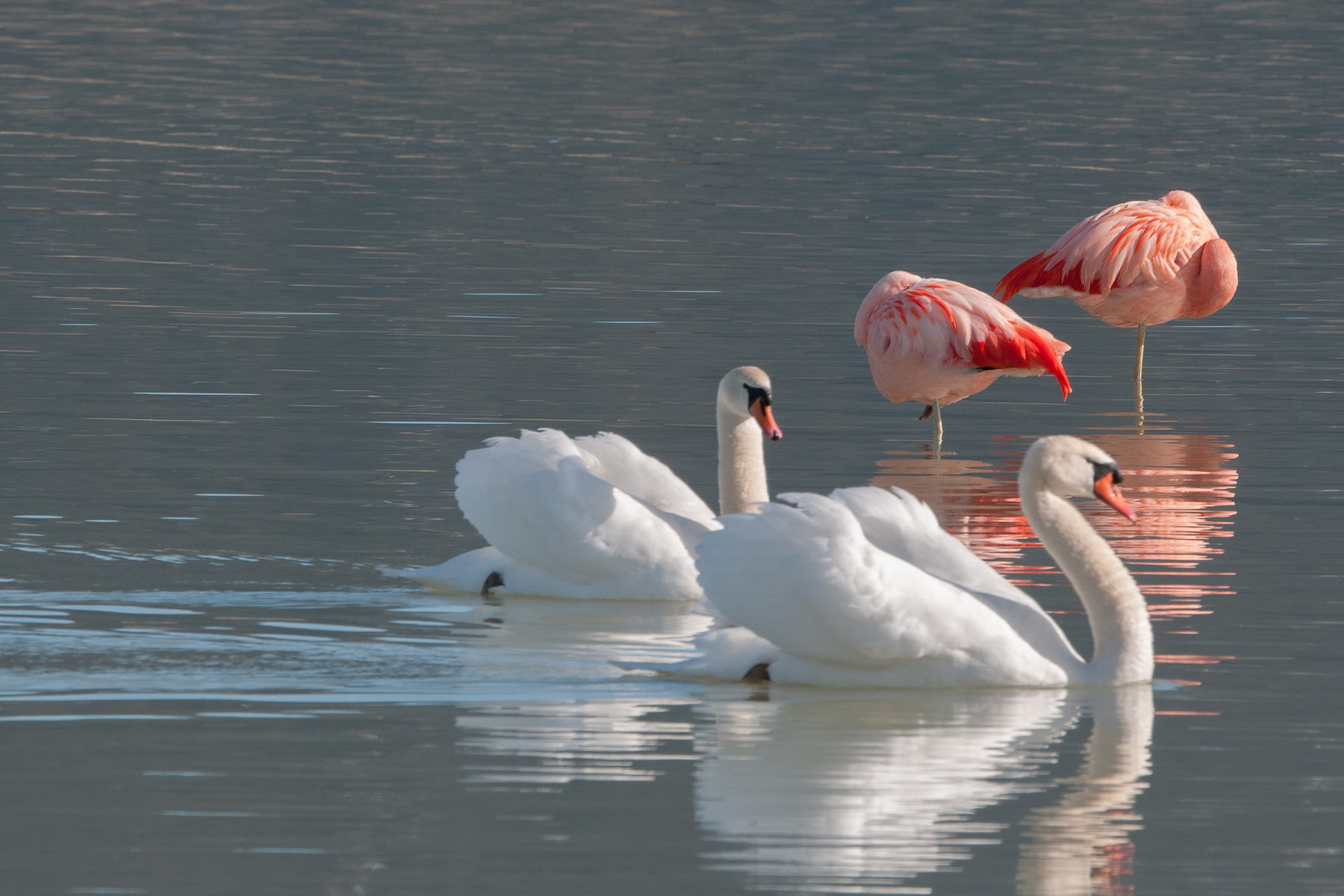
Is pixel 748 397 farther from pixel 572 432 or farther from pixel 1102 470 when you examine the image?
pixel 572 432

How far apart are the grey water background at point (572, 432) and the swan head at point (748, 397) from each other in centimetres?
114

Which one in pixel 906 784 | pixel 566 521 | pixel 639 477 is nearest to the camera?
pixel 906 784

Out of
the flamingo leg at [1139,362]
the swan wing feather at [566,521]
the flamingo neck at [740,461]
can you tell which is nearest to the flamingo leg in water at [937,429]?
the flamingo leg at [1139,362]

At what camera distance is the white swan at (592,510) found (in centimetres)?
979

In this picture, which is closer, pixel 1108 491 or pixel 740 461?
pixel 1108 491

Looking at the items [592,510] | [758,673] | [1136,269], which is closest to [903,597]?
[758,673]

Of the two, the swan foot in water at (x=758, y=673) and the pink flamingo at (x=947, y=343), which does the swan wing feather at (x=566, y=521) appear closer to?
the swan foot in water at (x=758, y=673)

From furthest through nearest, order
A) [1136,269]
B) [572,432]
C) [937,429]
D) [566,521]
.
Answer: [1136,269]
[937,429]
[572,432]
[566,521]

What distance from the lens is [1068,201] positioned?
25.8 m

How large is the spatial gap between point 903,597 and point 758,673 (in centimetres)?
73

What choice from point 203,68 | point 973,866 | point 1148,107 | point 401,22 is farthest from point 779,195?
point 401,22

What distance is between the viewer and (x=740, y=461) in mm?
10555

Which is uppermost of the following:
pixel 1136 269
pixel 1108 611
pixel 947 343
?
pixel 1136 269

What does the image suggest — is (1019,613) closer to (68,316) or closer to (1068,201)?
(68,316)
